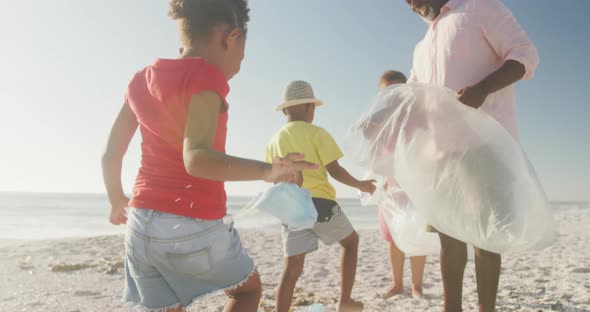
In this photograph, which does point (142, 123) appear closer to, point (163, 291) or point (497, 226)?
point (163, 291)

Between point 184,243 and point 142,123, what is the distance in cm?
45

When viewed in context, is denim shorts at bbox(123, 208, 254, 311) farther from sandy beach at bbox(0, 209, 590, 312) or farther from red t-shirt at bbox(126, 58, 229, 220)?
sandy beach at bbox(0, 209, 590, 312)

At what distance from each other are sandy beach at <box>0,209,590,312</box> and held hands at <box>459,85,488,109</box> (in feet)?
5.28

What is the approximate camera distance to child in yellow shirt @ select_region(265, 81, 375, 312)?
288 cm

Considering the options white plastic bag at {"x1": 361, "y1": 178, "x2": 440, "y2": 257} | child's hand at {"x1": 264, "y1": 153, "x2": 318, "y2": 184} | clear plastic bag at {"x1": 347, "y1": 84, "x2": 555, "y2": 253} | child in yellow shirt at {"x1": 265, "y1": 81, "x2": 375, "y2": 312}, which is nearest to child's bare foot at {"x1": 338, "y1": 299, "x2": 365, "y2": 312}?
child in yellow shirt at {"x1": 265, "y1": 81, "x2": 375, "y2": 312}

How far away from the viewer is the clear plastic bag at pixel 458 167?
204 cm

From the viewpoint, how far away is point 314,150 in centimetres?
299

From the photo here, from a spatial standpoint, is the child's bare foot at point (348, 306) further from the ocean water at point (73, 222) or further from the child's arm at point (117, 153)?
the child's arm at point (117, 153)

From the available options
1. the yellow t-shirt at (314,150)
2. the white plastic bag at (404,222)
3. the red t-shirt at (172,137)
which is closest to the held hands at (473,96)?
the white plastic bag at (404,222)

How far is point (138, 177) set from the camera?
154 cm

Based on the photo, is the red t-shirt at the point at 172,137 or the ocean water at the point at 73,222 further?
the ocean water at the point at 73,222

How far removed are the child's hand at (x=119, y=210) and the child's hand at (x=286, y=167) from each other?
0.70 metres

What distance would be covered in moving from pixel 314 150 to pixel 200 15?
164 cm

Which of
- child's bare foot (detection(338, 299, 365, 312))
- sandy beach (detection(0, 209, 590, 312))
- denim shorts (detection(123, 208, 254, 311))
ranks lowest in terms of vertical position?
sandy beach (detection(0, 209, 590, 312))
